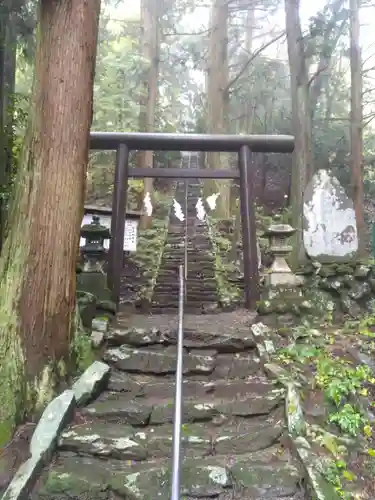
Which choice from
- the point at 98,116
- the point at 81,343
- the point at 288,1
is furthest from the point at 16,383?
the point at 98,116

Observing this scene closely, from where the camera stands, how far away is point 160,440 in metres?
4.01

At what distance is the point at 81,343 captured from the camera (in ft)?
16.7

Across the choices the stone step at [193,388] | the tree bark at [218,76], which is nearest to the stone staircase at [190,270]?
the tree bark at [218,76]

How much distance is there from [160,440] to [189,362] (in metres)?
1.47

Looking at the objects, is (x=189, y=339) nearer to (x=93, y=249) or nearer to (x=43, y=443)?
(x=93, y=249)

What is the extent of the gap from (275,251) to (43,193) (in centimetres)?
381

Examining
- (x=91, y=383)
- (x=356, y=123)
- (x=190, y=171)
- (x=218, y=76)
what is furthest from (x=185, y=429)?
(x=218, y=76)

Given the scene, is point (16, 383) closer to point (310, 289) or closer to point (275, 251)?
point (275, 251)

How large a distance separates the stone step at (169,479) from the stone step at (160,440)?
92 mm

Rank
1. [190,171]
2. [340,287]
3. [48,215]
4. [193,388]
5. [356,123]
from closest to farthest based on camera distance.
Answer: [48,215], [193,388], [340,287], [190,171], [356,123]

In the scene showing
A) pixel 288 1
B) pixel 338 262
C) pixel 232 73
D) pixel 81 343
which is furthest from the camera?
pixel 232 73

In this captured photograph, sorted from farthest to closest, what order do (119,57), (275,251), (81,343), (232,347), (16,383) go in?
1. (119,57)
2. (275,251)
3. (232,347)
4. (81,343)
5. (16,383)

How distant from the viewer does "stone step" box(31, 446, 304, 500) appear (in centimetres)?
341

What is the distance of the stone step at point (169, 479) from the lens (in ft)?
11.2
